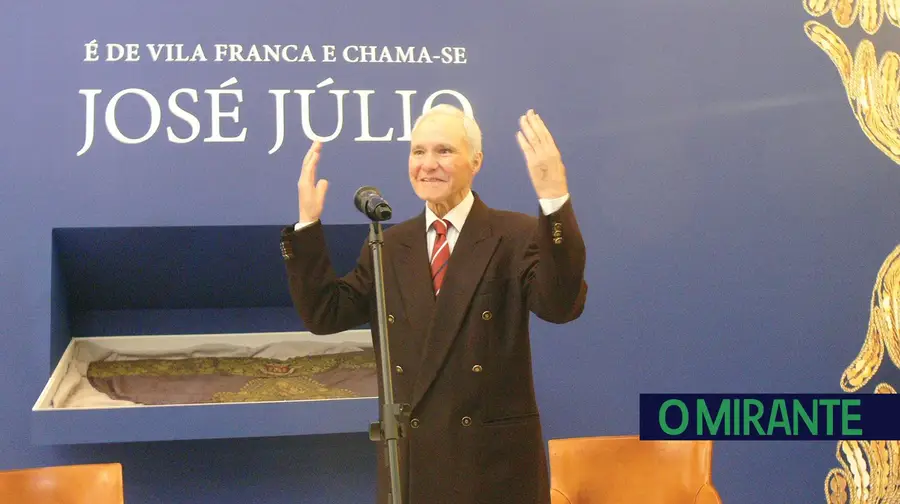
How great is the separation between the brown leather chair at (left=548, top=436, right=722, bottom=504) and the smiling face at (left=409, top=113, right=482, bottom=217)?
1245mm

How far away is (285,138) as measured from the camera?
3928 millimetres

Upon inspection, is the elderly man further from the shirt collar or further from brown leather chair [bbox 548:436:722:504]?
brown leather chair [bbox 548:436:722:504]

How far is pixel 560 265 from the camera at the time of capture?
1.99 meters

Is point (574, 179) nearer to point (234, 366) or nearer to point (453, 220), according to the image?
point (234, 366)

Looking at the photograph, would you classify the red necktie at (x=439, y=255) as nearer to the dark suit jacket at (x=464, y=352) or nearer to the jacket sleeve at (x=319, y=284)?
the dark suit jacket at (x=464, y=352)

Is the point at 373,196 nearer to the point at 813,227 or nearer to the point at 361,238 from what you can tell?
the point at 361,238

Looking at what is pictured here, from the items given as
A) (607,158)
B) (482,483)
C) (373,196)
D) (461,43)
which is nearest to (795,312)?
(607,158)

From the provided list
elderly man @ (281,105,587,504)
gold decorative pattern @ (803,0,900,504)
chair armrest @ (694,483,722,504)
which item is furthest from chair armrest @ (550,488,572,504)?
gold decorative pattern @ (803,0,900,504)

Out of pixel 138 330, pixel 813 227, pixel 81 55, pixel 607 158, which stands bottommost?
pixel 138 330

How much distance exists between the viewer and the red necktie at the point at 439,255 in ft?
7.31

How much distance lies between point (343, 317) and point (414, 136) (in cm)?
44

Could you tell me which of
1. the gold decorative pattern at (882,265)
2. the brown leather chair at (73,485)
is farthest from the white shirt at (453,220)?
the gold decorative pattern at (882,265)

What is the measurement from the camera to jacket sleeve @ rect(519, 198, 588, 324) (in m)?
1.96

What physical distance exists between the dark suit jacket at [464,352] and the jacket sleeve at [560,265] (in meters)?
0.01
